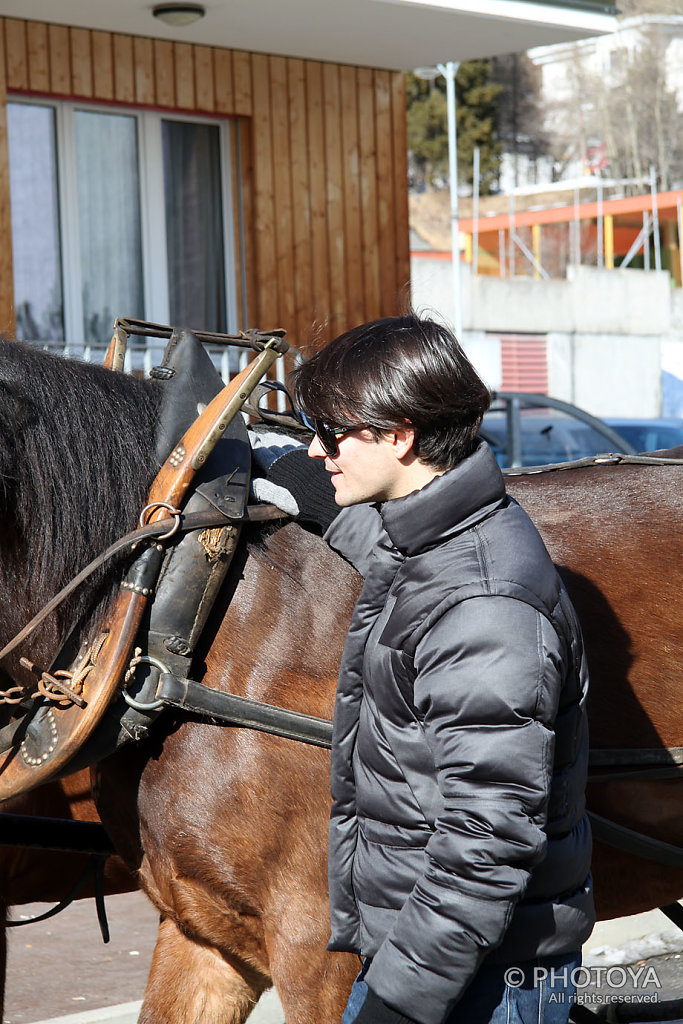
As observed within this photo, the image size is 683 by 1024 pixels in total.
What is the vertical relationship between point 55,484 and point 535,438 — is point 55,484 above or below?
above

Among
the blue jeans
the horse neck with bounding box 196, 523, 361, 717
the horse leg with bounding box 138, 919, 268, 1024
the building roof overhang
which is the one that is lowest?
the horse leg with bounding box 138, 919, 268, 1024

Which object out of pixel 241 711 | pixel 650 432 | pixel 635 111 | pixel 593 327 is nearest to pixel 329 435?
pixel 241 711

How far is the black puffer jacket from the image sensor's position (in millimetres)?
1422

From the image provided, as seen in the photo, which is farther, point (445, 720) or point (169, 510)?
point (169, 510)

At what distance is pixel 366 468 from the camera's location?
1.63 metres

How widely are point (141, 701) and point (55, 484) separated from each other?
42 cm

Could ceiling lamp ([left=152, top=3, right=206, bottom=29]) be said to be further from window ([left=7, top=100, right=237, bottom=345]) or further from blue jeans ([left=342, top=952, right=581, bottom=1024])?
blue jeans ([left=342, top=952, right=581, bottom=1024])

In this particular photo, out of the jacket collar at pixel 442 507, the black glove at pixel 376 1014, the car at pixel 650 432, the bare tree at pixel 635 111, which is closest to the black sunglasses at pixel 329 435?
the jacket collar at pixel 442 507

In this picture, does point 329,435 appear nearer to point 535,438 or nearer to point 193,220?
point 193,220

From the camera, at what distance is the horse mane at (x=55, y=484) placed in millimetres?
2021

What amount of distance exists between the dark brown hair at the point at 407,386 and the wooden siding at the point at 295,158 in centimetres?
535

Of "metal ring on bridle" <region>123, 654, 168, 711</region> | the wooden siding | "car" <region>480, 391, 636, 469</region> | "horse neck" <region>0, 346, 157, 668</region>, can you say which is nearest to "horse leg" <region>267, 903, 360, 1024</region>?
"metal ring on bridle" <region>123, 654, 168, 711</region>

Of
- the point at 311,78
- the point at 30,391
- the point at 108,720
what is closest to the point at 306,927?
the point at 108,720

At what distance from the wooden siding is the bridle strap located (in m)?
5.02
